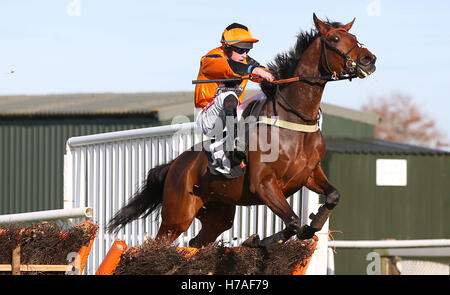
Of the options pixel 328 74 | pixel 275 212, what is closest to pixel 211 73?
pixel 328 74

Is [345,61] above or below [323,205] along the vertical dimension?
above

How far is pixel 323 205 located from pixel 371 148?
38.6 feet

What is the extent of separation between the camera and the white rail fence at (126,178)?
21.4ft

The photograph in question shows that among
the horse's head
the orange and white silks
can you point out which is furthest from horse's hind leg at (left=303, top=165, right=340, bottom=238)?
the orange and white silks

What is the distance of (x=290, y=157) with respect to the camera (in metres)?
5.49

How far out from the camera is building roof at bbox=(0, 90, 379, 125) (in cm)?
1722

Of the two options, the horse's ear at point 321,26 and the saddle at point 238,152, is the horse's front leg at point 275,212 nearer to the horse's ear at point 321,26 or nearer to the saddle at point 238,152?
the saddle at point 238,152

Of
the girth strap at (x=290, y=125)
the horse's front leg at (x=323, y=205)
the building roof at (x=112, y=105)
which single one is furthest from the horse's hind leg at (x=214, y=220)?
the building roof at (x=112, y=105)

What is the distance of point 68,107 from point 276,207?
14.5 meters

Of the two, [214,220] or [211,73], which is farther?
[214,220]

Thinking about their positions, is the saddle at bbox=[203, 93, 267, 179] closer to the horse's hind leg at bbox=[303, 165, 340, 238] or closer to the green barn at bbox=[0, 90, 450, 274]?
the horse's hind leg at bbox=[303, 165, 340, 238]

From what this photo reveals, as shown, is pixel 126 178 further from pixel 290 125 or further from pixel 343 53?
pixel 343 53

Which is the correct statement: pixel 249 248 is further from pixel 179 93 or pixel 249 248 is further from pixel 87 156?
pixel 179 93
